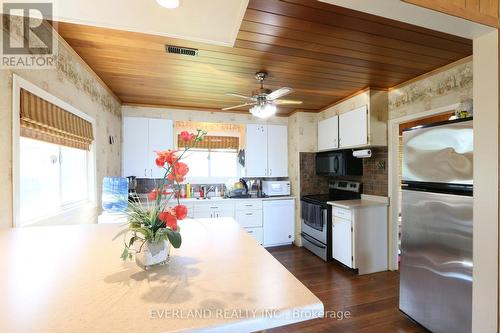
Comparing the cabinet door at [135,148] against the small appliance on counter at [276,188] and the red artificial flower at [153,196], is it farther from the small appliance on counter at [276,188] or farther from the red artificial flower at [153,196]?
the red artificial flower at [153,196]

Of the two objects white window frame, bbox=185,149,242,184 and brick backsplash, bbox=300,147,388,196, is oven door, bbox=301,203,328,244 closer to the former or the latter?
brick backsplash, bbox=300,147,388,196

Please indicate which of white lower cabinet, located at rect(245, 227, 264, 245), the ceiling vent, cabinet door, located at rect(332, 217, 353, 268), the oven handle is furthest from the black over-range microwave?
the ceiling vent

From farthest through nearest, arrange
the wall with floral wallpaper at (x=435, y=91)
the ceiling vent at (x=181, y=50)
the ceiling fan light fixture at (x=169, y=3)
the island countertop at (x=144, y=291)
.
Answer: the wall with floral wallpaper at (x=435, y=91) → the ceiling vent at (x=181, y=50) → the ceiling fan light fixture at (x=169, y=3) → the island countertop at (x=144, y=291)

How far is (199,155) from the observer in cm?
413

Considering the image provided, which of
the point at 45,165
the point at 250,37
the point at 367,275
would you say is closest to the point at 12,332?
the point at 45,165

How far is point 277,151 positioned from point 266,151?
0.22 meters

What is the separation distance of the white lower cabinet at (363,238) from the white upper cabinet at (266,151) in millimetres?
1477

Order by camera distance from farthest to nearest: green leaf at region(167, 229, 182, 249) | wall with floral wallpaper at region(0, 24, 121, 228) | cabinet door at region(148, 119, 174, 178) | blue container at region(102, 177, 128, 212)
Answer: cabinet door at region(148, 119, 174, 178) → blue container at region(102, 177, 128, 212) → wall with floral wallpaper at region(0, 24, 121, 228) → green leaf at region(167, 229, 182, 249)

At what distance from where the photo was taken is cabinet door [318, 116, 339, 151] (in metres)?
3.55

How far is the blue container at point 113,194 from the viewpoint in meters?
2.60

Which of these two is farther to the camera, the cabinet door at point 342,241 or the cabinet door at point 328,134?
the cabinet door at point 328,134

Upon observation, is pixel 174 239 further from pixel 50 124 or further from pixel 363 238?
pixel 363 238

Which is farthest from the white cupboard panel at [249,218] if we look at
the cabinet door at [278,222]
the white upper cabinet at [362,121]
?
the white upper cabinet at [362,121]

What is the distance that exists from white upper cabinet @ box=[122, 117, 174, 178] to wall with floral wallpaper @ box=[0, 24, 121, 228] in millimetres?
117
